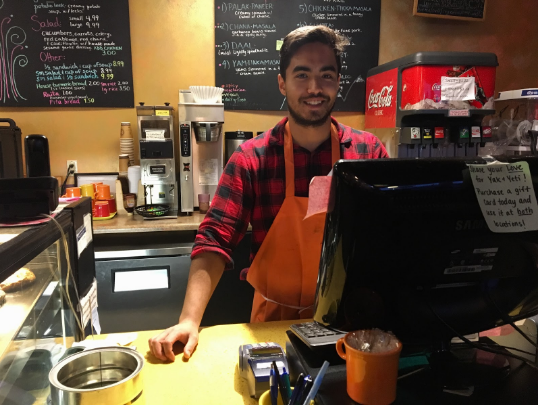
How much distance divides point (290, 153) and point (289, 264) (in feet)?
1.42

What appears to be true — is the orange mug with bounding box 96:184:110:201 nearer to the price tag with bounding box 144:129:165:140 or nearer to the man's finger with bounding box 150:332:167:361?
the price tag with bounding box 144:129:165:140

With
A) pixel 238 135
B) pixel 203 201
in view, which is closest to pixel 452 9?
pixel 238 135

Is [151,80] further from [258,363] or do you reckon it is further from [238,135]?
[258,363]

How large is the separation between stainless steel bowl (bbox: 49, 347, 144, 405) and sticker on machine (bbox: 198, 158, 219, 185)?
192cm

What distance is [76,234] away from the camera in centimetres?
Result: 117

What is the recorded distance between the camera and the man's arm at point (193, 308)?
3.41 feet

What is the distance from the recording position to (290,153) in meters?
1.60

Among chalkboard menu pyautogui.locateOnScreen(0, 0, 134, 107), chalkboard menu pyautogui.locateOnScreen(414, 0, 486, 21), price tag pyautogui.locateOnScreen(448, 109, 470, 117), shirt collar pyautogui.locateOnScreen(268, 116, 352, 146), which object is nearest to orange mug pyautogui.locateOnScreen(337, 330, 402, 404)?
shirt collar pyautogui.locateOnScreen(268, 116, 352, 146)

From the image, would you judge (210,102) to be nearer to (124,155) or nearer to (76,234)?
(124,155)

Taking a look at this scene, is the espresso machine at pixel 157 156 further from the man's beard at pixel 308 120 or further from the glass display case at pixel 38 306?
the glass display case at pixel 38 306

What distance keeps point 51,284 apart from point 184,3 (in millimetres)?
2418

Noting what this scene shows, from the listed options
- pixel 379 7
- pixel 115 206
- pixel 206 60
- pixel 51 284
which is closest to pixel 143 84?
pixel 206 60

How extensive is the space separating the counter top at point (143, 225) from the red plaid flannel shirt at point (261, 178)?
2.75 ft

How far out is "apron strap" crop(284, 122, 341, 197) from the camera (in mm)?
1550
